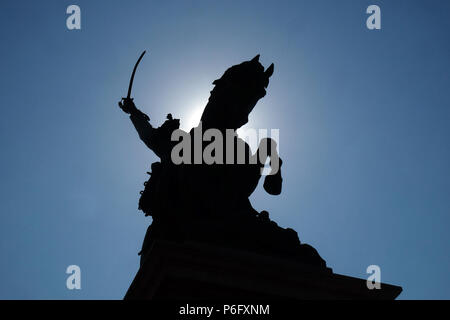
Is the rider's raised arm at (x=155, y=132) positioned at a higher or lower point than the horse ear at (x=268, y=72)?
lower

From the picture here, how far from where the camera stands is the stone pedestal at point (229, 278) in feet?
16.7

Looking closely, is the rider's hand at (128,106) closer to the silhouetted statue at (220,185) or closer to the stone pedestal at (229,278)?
the silhouetted statue at (220,185)

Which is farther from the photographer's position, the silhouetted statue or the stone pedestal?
the silhouetted statue

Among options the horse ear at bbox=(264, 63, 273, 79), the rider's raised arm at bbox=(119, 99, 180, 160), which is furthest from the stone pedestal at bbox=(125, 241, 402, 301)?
the horse ear at bbox=(264, 63, 273, 79)

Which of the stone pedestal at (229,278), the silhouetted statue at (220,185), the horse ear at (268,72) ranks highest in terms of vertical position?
the horse ear at (268,72)

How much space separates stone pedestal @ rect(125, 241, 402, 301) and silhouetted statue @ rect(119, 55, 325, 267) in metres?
0.40

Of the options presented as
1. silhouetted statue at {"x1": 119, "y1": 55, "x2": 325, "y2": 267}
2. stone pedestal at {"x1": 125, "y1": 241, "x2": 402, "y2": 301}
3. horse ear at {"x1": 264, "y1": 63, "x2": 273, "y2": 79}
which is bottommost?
stone pedestal at {"x1": 125, "y1": 241, "x2": 402, "y2": 301}

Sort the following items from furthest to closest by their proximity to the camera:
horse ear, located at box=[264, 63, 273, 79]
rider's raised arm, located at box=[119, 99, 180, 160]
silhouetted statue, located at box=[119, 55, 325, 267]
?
horse ear, located at box=[264, 63, 273, 79]
rider's raised arm, located at box=[119, 99, 180, 160]
silhouetted statue, located at box=[119, 55, 325, 267]

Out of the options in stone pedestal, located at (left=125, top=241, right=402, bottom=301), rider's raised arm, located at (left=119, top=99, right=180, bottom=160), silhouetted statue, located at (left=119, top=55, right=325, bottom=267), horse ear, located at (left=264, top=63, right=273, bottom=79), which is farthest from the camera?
horse ear, located at (left=264, top=63, right=273, bottom=79)

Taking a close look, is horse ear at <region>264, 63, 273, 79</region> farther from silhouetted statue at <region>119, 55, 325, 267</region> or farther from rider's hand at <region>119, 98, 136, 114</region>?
rider's hand at <region>119, 98, 136, 114</region>

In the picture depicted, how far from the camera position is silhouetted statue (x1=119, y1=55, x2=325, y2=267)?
5.96 metres

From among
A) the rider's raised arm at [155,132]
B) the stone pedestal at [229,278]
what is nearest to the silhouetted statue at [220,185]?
the rider's raised arm at [155,132]

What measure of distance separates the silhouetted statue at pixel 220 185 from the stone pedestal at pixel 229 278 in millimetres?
398
